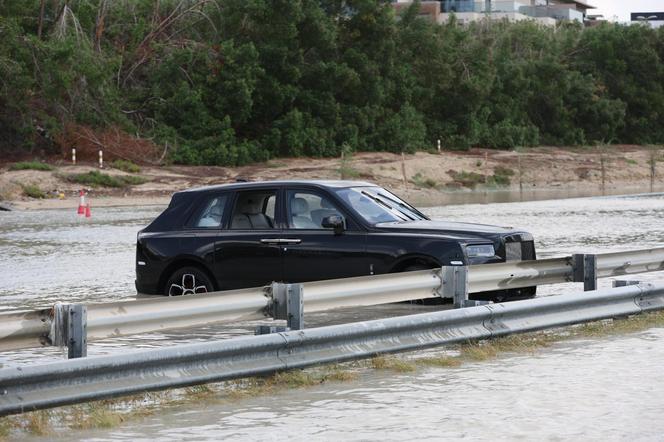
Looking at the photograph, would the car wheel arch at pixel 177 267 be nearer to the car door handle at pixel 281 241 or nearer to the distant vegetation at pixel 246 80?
the car door handle at pixel 281 241

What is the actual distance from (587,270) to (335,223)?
2534 millimetres

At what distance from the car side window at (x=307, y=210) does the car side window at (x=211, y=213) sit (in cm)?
79

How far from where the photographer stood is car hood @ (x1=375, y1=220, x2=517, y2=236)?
13.9 metres

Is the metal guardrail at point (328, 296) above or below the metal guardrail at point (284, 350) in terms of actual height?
above

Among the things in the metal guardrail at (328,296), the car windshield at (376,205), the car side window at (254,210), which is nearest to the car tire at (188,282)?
the car side window at (254,210)

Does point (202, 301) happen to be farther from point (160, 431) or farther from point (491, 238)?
point (491, 238)

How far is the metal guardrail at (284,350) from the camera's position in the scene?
8312 millimetres

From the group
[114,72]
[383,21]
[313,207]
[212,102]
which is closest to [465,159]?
[383,21]

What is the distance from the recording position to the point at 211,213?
14.8 metres

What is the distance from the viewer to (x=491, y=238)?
1393 centimetres

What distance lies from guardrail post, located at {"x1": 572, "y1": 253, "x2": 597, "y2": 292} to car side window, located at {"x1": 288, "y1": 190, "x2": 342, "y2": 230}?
249 cm

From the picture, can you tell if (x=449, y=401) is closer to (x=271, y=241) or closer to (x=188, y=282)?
(x=271, y=241)

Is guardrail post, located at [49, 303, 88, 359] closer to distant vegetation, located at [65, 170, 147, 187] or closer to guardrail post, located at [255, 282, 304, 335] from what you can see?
guardrail post, located at [255, 282, 304, 335]

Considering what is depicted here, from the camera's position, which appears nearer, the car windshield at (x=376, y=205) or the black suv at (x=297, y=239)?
the black suv at (x=297, y=239)
